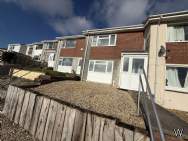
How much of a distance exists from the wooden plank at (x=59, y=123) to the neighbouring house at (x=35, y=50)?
4011 cm

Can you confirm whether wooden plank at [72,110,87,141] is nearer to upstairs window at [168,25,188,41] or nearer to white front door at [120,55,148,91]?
white front door at [120,55,148,91]

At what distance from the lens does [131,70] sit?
44.3 feet

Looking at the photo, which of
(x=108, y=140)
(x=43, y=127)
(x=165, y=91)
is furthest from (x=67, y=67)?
(x=108, y=140)

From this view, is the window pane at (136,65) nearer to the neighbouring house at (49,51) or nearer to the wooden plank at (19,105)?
the wooden plank at (19,105)

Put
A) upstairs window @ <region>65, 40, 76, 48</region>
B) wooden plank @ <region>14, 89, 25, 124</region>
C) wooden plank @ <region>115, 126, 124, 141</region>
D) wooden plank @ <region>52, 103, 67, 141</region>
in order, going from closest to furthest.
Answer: wooden plank @ <region>115, 126, 124, 141</region>
wooden plank @ <region>52, 103, 67, 141</region>
wooden plank @ <region>14, 89, 25, 124</region>
upstairs window @ <region>65, 40, 76, 48</region>

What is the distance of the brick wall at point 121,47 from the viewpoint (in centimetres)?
1556

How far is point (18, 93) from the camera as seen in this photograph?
6.06m

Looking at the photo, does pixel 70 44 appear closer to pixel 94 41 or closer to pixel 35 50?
pixel 94 41

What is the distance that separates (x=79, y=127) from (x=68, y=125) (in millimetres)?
354

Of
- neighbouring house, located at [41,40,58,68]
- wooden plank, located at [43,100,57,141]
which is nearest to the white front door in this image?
wooden plank, located at [43,100,57,141]

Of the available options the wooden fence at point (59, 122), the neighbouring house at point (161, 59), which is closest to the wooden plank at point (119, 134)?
the wooden fence at point (59, 122)

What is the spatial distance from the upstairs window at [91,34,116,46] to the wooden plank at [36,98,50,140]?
44.8 ft

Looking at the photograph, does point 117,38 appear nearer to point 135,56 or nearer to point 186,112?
point 135,56

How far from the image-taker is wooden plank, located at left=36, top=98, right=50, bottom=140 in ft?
14.9
